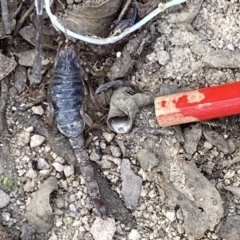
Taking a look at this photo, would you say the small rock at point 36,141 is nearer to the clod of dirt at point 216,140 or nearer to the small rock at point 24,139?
the small rock at point 24,139

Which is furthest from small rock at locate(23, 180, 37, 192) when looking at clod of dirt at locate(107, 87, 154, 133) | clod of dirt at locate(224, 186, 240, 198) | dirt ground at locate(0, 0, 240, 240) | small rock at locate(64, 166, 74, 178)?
clod of dirt at locate(224, 186, 240, 198)

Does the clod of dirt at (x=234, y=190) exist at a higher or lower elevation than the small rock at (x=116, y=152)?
lower

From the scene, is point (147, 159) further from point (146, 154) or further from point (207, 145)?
point (207, 145)

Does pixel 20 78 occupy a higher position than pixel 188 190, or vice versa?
pixel 20 78

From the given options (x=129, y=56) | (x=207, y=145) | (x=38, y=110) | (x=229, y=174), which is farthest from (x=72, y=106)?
(x=229, y=174)

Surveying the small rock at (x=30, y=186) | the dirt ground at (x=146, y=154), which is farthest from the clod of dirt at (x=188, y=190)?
the small rock at (x=30, y=186)

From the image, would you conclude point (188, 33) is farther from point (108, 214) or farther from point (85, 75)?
point (108, 214)

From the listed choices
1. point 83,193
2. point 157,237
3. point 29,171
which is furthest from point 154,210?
point 29,171
